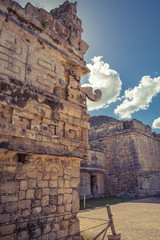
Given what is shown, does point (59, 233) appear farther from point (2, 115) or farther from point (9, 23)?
point (9, 23)

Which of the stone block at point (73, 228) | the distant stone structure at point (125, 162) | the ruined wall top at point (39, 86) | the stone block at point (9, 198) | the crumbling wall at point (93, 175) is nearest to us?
the stone block at point (9, 198)

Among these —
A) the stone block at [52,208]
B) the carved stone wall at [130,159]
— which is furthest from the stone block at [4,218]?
the carved stone wall at [130,159]

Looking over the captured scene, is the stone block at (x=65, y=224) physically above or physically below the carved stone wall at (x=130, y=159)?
below

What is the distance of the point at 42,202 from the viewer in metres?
3.74

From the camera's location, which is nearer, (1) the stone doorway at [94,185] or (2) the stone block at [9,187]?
(2) the stone block at [9,187]

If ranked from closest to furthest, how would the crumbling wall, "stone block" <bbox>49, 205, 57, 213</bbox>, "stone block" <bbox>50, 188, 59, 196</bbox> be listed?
"stone block" <bbox>49, 205, 57, 213</bbox>
"stone block" <bbox>50, 188, 59, 196</bbox>
the crumbling wall

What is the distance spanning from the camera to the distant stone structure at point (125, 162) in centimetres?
1486

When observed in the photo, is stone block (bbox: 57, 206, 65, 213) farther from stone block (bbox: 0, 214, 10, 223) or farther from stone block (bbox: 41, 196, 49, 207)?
stone block (bbox: 0, 214, 10, 223)

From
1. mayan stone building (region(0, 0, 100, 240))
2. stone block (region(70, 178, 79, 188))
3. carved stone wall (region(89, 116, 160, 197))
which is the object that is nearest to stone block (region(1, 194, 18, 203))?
mayan stone building (region(0, 0, 100, 240))

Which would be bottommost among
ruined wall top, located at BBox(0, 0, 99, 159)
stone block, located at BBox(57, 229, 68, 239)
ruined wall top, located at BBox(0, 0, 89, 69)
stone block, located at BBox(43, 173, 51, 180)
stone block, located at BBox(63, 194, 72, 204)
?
stone block, located at BBox(57, 229, 68, 239)

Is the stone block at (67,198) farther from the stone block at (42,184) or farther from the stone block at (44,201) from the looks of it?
the stone block at (42,184)

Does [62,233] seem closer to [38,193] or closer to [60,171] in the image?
[38,193]

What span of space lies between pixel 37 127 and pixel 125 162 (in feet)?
45.5

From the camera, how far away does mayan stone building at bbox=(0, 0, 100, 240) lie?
341 cm
